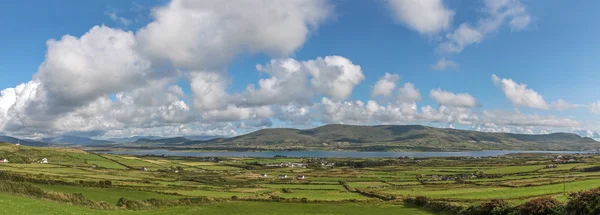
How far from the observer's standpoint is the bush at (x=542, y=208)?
104 feet

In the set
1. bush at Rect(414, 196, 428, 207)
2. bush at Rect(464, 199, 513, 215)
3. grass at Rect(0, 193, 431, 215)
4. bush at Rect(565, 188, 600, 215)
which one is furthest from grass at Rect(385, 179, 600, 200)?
bush at Rect(565, 188, 600, 215)

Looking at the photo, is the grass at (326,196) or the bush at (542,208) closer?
the bush at (542,208)

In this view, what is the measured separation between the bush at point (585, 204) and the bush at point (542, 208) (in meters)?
0.99

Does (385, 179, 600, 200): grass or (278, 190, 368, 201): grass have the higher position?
(385, 179, 600, 200): grass

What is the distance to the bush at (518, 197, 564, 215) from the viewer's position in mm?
31575

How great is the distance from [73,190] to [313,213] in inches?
1723

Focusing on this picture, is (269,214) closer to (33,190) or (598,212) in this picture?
(33,190)

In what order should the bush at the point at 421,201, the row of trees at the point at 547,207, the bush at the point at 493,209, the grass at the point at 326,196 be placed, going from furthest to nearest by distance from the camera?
the grass at the point at 326,196, the bush at the point at 421,201, the bush at the point at 493,209, the row of trees at the point at 547,207

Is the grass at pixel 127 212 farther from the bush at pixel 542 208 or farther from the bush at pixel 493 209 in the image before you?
the bush at pixel 542 208

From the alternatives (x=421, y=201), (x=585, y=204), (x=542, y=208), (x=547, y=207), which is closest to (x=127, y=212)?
(x=542, y=208)

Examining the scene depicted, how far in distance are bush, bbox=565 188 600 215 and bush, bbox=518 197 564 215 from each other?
0.99m

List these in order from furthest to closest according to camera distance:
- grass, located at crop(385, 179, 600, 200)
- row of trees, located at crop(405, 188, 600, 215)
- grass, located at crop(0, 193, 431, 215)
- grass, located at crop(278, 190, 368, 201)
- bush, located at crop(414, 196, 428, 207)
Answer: grass, located at crop(278, 190, 368, 201)
grass, located at crop(385, 179, 600, 200)
bush, located at crop(414, 196, 428, 207)
grass, located at crop(0, 193, 431, 215)
row of trees, located at crop(405, 188, 600, 215)

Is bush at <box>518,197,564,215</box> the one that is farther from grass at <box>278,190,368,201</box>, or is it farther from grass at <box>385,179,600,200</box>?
grass at <box>278,190,368,201</box>

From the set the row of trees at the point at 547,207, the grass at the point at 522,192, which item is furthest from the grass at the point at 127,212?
the grass at the point at 522,192
